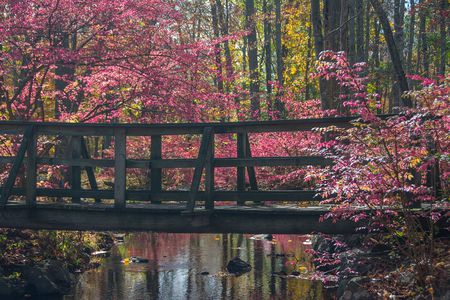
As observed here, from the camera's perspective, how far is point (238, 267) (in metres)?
14.1

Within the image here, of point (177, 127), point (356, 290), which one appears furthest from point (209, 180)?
point (356, 290)

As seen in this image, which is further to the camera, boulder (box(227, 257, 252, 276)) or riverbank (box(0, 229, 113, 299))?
boulder (box(227, 257, 252, 276))

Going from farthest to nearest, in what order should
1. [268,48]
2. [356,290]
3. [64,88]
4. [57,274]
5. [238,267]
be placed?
1. [268,48]
2. [64,88]
3. [238,267]
4. [57,274]
5. [356,290]

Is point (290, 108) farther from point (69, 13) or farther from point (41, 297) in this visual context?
point (41, 297)

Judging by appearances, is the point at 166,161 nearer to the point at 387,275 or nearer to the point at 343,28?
the point at 387,275

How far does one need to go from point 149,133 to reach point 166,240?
9.54 meters

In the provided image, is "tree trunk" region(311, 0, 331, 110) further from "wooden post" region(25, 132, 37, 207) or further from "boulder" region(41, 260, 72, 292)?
"wooden post" region(25, 132, 37, 207)

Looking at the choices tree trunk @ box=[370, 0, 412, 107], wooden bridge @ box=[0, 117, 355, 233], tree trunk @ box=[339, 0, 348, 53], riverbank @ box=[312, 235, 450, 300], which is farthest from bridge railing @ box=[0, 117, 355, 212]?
tree trunk @ box=[370, 0, 412, 107]

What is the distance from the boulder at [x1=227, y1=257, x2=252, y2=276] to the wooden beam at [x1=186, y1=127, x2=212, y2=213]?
4.58m

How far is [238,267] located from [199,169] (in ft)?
16.3

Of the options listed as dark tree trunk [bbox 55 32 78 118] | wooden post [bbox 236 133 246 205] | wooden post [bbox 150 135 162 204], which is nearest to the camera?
wooden post [bbox 150 135 162 204]

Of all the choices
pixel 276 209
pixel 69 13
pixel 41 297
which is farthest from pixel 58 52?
pixel 276 209

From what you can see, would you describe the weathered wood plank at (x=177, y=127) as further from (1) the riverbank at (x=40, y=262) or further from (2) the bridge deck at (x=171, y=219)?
(1) the riverbank at (x=40, y=262)

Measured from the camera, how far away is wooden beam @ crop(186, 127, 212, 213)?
9.51 metres
